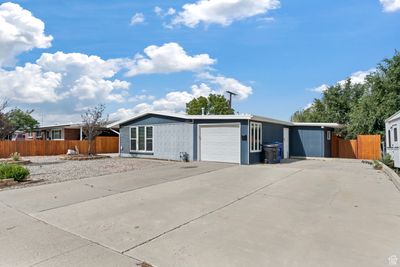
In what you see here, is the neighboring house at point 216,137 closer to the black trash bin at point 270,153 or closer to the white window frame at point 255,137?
the white window frame at point 255,137

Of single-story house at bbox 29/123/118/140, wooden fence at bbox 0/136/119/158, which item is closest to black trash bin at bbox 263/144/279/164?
wooden fence at bbox 0/136/119/158

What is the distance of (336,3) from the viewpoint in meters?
10.7

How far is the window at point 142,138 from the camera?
61.4ft

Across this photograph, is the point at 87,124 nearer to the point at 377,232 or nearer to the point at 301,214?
the point at 301,214

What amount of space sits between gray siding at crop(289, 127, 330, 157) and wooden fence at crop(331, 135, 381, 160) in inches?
98.1

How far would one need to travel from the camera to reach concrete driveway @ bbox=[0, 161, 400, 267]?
372 centimetres

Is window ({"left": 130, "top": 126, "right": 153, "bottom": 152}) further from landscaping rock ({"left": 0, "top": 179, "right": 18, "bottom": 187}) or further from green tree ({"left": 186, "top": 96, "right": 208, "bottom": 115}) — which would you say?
green tree ({"left": 186, "top": 96, "right": 208, "bottom": 115})

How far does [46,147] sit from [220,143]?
50.1 feet

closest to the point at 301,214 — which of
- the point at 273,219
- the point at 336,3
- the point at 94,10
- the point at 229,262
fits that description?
the point at 273,219

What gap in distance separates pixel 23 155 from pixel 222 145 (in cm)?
1598

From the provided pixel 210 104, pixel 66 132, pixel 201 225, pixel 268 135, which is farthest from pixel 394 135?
pixel 210 104

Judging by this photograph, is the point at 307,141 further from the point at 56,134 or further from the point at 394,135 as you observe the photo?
the point at 56,134

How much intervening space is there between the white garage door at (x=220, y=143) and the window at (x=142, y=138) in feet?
13.2

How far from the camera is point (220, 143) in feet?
51.3
